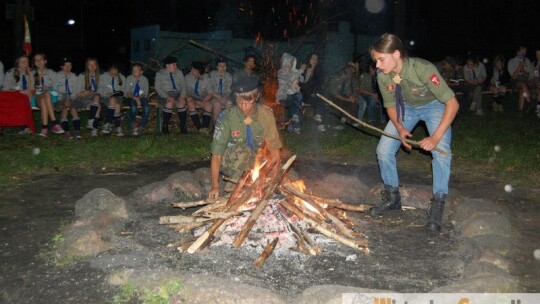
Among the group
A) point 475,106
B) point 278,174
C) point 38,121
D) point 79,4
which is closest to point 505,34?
point 475,106

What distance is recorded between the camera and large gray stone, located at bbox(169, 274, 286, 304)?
3.66 metres

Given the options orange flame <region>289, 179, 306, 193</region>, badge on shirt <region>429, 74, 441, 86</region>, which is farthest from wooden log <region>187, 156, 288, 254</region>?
badge on shirt <region>429, 74, 441, 86</region>

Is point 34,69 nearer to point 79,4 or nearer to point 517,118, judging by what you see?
point 517,118

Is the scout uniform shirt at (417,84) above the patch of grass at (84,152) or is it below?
above

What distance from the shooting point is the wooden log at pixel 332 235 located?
4883 mm

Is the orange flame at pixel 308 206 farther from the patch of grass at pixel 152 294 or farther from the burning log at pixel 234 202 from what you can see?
the patch of grass at pixel 152 294

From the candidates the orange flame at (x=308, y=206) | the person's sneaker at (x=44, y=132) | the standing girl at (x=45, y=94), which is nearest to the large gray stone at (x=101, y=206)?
the orange flame at (x=308, y=206)

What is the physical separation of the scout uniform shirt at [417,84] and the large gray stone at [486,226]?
1231mm

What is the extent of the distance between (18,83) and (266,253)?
351 inches

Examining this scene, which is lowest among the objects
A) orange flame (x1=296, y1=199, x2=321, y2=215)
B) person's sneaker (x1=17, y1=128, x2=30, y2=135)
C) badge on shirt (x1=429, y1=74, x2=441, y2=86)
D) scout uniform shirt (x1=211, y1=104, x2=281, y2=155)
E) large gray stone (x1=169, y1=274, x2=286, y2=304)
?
person's sneaker (x1=17, y1=128, x2=30, y2=135)

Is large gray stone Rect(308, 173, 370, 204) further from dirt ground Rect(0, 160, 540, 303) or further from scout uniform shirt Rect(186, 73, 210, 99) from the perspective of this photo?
scout uniform shirt Rect(186, 73, 210, 99)

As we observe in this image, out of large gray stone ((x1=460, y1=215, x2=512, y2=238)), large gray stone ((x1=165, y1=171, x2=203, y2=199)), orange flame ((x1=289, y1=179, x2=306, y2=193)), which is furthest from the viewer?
large gray stone ((x1=165, y1=171, x2=203, y2=199))

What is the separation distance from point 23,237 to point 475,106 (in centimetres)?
1406

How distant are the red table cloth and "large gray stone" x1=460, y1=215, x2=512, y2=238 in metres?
9.09
